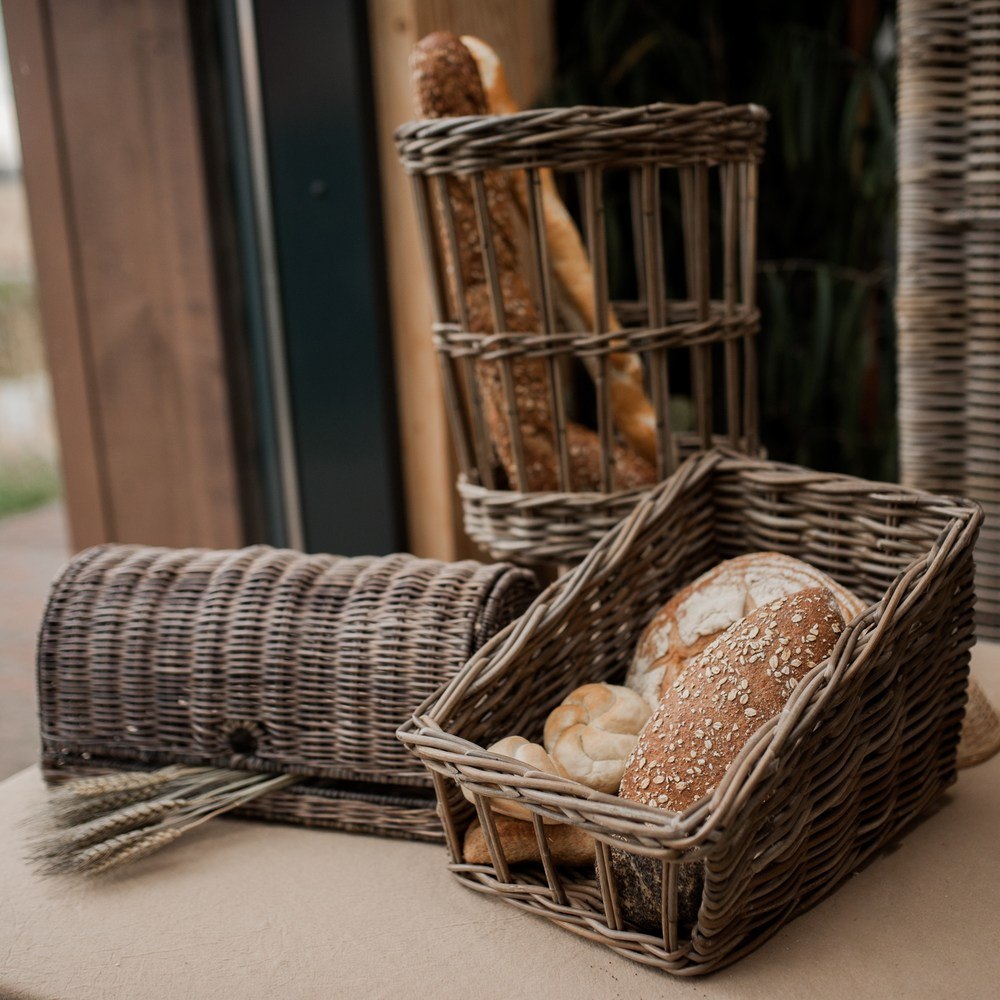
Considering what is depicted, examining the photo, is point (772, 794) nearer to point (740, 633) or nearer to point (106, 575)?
point (740, 633)

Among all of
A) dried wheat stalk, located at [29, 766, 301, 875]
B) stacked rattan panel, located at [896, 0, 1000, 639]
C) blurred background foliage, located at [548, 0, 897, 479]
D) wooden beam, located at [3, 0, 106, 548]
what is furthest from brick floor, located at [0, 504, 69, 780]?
blurred background foliage, located at [548, 0, 897, 479]

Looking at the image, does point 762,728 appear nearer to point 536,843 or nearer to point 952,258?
point 536,843

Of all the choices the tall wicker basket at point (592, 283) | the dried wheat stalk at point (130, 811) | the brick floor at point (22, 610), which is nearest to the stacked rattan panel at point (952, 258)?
the tall wicker basket at point (592, 283)

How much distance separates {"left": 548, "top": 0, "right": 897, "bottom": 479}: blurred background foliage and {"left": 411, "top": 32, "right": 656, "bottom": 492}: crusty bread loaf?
0.91m

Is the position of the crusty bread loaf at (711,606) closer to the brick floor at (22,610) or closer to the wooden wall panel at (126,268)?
the brick floor at (22,610)

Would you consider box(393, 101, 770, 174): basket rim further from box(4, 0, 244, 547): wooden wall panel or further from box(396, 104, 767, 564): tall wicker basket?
box(4, 0, 244, 547): wooden wall panel

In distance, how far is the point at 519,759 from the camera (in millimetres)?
772

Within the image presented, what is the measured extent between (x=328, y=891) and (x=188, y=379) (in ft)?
4.08

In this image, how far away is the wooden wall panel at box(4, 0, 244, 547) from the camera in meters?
1.78

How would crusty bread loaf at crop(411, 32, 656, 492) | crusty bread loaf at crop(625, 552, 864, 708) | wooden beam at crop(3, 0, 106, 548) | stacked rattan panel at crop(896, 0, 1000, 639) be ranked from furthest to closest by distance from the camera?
wooden beam at crop(3, 0, 106, 548) < stacked rattan panel at crop(896, 0, 1000, 639) < crusty bread loaf at crop(411, 32, 656, 492) < crusty bread loaf at crop(625, 552, 864, 708)

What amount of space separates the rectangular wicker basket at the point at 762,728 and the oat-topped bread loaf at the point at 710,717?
2 cm

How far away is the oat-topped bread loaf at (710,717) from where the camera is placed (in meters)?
0.73

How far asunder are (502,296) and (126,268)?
1064 mm

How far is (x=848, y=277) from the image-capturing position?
2029 mm
